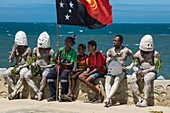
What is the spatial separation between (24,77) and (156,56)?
3.06 m

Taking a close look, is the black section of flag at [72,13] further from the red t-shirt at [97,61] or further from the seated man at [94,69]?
the red t-shirt at [97,61]

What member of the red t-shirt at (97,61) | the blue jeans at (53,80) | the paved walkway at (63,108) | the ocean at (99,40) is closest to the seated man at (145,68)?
the paved walkway at (63,108)

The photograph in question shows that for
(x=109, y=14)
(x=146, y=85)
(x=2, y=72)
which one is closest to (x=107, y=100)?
(x=146, y=85)

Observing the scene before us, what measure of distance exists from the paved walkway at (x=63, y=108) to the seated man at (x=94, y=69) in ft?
1.29

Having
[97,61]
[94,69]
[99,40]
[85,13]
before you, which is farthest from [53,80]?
[99,40]

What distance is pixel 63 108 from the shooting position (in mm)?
11969

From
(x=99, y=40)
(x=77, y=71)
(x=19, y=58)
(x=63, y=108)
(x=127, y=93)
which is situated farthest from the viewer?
(x=99, y=40)

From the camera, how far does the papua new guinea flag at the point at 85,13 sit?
41.4 feet

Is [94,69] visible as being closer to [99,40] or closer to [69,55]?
[69,55]

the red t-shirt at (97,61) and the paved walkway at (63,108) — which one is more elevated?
the red t-shirt at (97,61)

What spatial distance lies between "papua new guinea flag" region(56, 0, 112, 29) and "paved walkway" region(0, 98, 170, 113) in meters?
1.79

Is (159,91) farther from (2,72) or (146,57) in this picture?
(2,72)

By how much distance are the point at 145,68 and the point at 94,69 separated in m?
1.14

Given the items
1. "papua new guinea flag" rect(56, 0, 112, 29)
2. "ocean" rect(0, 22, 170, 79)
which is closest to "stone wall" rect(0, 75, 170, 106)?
"papua new guinea flag" rect(56, 0, 112, 29)
